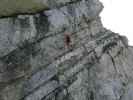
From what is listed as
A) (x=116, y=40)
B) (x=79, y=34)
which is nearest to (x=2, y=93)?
(x=79, y=34)

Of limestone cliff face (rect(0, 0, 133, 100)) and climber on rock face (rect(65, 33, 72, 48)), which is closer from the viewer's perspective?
limestone cliff face (rect(0, 0, 133, 100))

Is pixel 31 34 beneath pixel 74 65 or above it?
above

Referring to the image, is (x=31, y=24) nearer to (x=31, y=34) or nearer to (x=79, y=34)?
(x=31, y=34)

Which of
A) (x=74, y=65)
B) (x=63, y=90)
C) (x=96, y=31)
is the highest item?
(x=96, y=31)

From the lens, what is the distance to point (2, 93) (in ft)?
33.2

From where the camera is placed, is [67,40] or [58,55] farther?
[67,40]

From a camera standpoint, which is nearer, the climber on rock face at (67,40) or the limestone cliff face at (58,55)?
the limestone cliff face at (58,55)

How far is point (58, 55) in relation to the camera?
42.3 feet

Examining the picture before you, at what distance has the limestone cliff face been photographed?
10609mm

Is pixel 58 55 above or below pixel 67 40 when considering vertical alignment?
below

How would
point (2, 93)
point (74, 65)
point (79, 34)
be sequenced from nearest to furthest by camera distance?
point (2, 93) → point (74, 65) → point (79, 34)

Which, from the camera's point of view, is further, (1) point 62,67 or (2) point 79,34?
(2) point 79,34

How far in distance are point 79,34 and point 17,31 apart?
5586mm

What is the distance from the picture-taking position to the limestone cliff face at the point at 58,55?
10.6 meters
